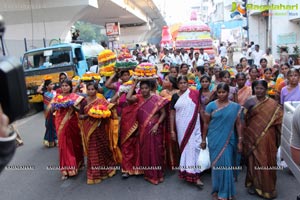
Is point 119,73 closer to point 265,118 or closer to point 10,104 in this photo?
point 265,118

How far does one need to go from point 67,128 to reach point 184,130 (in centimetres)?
164

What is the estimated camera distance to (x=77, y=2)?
51.3 feet

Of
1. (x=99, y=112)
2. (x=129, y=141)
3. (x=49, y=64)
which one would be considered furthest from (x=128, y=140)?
(x=49, y=64)

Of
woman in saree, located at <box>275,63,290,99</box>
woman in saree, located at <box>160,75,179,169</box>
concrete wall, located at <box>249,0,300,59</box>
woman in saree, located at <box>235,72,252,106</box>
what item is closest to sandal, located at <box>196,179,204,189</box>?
woman in saree, located at <box>160,75,179,169</box>

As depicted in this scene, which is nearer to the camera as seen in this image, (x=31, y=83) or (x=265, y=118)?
(x=265, y=118)

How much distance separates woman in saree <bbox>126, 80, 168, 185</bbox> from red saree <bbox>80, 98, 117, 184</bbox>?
1.72ft

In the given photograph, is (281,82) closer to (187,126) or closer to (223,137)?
(187,126)

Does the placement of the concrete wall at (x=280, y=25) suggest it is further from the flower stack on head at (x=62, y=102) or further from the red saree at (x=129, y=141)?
the flower stack on head at (x=62, y=102)

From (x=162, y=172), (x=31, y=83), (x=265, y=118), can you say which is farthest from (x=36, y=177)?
(x=31, y=83)

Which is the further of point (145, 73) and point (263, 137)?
point (145, 73)

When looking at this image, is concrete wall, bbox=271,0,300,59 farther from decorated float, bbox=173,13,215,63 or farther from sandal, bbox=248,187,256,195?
sandal, bbox=248,187,256,195

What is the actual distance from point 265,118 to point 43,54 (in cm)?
913

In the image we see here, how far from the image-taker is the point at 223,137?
3797mm

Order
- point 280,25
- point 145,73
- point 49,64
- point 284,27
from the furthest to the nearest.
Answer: point 280,25 → point 284,27 → point 49,64 → point 145,73
